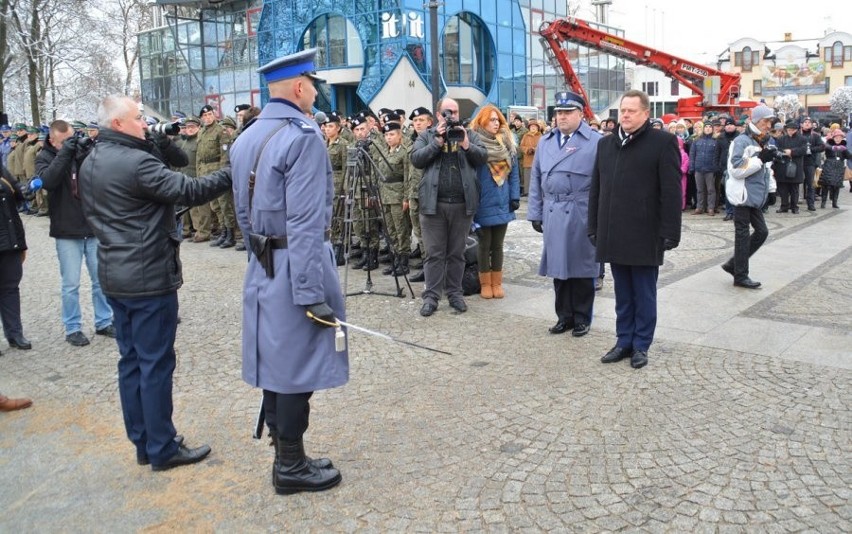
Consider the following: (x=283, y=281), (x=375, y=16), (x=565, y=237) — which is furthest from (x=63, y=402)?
(x=375, y=16)

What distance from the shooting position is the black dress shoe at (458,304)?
7137 millimetres

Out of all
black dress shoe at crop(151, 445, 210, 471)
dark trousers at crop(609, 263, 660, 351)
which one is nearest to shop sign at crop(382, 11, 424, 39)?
dark trousers at crop(609, 263, 660, 351)

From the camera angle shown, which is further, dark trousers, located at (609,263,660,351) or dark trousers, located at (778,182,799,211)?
dark trousers, located at (778,182,799,211)

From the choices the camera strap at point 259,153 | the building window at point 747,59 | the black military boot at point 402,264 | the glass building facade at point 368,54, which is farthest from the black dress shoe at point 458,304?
the building window at point 747,59

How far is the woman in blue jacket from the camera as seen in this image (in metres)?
7.36

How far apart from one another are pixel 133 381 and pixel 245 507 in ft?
3.34

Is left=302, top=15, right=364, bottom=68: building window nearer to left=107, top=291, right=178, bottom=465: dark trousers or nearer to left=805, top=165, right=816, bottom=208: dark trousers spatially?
left=805, top=165, right=816, bottom=208: dark trousers

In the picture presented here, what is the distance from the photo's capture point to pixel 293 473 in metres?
3.57

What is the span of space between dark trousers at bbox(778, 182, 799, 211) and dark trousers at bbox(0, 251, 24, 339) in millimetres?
12514

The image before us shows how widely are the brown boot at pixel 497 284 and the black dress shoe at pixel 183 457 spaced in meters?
4.15

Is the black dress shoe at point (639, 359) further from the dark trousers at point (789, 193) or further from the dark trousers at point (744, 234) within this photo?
the dark trousers at point (789, 193)

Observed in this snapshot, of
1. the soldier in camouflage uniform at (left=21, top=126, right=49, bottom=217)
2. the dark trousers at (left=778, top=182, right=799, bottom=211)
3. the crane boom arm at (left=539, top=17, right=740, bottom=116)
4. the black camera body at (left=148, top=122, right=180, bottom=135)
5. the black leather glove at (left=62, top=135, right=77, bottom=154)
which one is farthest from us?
the crane boom arm at (left=539, top=17, right=740, bottom=116)

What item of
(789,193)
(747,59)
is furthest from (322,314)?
(747,59)

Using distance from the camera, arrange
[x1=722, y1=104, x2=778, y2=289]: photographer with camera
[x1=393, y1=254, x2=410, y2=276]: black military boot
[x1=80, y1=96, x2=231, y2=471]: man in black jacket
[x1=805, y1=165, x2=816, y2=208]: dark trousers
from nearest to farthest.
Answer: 1. [x1=80, y1=96, x2=231, y2=471]: man in black jacket
2. [x1=722, y1=104, x2=778, y2=289]: photographer with camera
3. [x1=393, y1=254, x2=410, y2=276]: black military boot
4. [x1=805, y1=165, x2=816, y2=208]: dark trousers
